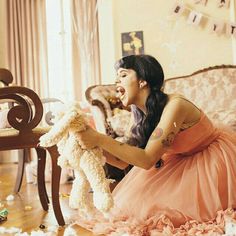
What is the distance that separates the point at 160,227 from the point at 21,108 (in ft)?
2.86

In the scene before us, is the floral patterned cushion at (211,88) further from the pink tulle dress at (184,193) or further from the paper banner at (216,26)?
the pink tulle dress at (184,193)

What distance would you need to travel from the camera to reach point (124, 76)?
5.58 feet

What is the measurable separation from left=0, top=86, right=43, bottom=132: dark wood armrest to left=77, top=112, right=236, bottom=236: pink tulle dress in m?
0.56

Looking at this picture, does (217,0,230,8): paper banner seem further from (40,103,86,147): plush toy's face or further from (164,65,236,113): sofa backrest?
(40,103,86,147): plush toy's face

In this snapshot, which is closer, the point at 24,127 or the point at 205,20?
the point at 24,127

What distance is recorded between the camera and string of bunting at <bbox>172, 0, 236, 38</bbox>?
3.79 m

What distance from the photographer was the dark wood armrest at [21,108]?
6.06ft

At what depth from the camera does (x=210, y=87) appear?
3.54m

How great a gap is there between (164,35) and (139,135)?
2.52 metres

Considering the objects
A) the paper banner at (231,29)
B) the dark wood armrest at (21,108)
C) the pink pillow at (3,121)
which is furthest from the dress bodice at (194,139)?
the paper banner at (231,29)

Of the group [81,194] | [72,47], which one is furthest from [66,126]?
[72,47]

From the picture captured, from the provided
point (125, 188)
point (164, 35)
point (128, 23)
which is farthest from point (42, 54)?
point (125, 188)

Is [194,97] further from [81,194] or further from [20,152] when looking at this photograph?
[81,194]

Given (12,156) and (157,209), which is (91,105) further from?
(12,156)
